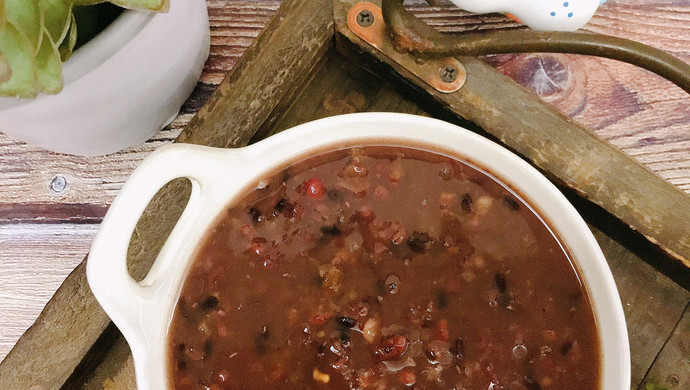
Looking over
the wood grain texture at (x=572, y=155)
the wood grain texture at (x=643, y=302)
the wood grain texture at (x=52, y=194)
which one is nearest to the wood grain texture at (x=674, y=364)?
the wood grain texture at (x=643, y=302)

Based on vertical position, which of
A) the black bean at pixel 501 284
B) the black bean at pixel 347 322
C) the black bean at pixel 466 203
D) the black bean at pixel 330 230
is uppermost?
the black bean at pixel 466 203

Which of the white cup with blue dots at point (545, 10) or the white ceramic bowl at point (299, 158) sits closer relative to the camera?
the white ceramic bowl at point (299, 158)

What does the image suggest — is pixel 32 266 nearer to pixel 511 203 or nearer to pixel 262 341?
pixel 262 341

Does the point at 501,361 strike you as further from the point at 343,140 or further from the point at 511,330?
the point at 343,140

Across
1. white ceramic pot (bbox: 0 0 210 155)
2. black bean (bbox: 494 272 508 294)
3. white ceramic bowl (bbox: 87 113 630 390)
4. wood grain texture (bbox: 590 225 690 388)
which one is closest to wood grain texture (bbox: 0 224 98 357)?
white ceramic pot (bbox: 0 0 210 155)

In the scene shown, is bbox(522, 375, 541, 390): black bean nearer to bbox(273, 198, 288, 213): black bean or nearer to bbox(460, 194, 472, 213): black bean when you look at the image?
bbox(460, 194, 472, 213): black bean

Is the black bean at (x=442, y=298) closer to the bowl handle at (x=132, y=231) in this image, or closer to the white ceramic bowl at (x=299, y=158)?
the white ceramic bowl at (x=299, y=158)

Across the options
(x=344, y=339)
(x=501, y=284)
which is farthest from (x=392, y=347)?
(x=501, y=284)
